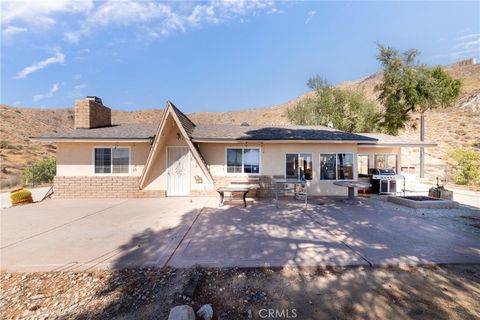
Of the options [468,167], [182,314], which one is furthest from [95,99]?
[468,167]

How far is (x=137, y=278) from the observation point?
3744 millimetres

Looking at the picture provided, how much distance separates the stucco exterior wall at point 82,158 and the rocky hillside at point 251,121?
10940 mm

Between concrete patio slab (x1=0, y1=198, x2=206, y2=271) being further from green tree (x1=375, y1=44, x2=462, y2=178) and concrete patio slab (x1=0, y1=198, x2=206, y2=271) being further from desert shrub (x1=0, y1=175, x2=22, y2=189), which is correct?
green tree (x1=375, y1=44, x2=462, y2=178)

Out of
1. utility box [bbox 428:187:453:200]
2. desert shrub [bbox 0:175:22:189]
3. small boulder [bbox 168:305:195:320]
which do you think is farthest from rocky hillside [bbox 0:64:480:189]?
small boulder [bbox 168:305:195:320]

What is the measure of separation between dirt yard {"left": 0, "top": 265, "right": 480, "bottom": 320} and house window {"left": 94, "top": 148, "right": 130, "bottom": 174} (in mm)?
7919

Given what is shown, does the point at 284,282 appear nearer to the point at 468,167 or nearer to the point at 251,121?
the point at 468,167

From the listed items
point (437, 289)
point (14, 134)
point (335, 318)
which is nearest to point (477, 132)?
point (437, 289)

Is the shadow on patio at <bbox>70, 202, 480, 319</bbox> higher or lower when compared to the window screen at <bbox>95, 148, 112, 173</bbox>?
lower

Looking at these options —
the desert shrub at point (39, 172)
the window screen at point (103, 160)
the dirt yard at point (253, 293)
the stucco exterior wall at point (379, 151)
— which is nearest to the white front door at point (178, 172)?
the window screen at point (103, 160)

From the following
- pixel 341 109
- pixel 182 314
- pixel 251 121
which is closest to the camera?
pixel 182 314

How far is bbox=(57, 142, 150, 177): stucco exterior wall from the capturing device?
36.5 ft

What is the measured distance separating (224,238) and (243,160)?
6343mm

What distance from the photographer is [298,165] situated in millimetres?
11516

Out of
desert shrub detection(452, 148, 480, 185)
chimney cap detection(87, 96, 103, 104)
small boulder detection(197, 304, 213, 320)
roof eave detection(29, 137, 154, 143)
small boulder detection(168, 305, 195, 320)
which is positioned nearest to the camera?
small boulder detection(168, 305, 195, 320)
